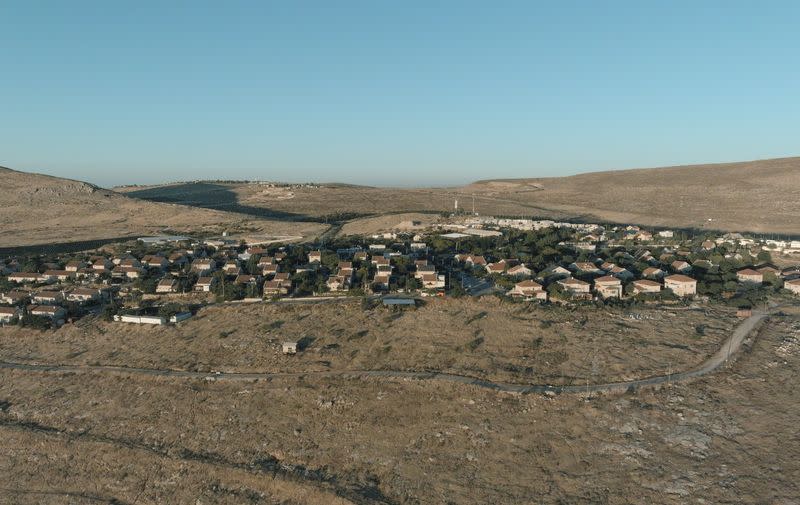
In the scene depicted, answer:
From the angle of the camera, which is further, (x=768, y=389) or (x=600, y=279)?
(x=600, y=279)

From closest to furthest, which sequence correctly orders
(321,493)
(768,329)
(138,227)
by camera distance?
1. (321,493)
2. (768,329)
3. (138,227)

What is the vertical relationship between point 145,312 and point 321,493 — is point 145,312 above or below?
above

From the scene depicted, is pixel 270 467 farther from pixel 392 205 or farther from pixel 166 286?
pixel 392 205

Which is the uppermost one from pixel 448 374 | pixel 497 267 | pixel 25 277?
pixel 497 267

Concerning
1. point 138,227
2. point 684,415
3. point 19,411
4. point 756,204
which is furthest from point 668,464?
point 756,204

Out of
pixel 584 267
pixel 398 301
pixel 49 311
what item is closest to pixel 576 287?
pixel 584 267

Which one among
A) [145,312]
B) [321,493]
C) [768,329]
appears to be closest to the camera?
[321,493]

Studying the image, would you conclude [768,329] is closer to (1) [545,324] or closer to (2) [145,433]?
(1) [545,324]
